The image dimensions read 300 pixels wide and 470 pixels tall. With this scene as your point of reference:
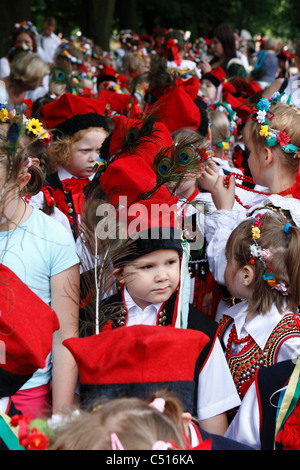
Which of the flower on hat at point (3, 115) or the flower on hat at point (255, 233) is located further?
the flower on hat at point (3, 115)

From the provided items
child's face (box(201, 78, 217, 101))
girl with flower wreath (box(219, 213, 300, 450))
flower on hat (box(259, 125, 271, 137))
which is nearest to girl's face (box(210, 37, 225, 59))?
child's face (box(201, 78, 217, 101))

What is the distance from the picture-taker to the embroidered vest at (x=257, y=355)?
286cm

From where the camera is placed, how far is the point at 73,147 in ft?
15.3

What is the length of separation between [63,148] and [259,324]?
7.54 feet

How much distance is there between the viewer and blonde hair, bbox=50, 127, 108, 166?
4.60 meters

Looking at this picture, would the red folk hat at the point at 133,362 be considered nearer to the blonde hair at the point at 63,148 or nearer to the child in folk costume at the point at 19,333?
the child in folk costume at the point at 19,333

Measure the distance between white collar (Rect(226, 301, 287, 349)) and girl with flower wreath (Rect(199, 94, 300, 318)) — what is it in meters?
0.53

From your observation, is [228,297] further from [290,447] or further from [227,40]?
[227,40]

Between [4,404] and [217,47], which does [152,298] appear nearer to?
[4,404]

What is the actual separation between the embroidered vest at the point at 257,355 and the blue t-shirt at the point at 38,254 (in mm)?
892

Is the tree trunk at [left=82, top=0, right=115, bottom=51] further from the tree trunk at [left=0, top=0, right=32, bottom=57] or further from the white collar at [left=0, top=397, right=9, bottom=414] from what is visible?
the white collar at [left=0, top=397, right=9, bottom=414]

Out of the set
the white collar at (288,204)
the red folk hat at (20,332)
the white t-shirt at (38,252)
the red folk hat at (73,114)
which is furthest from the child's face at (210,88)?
the red folk hat at (20,332)

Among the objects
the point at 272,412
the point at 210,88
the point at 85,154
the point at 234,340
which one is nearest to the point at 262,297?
the point at 234,340

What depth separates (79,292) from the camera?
2.77 metres
